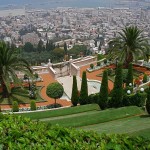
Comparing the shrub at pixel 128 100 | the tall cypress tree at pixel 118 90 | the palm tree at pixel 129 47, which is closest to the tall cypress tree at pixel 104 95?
the tall cypress tree at pixel 118 90

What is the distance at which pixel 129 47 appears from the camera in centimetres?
2772

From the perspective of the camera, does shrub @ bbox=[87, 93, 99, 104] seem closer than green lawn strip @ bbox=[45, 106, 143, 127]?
No

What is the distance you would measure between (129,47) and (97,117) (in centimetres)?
1369

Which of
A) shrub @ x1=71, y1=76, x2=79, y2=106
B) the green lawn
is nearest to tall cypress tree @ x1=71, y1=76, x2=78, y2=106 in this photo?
shrub @ x1=71, y1=76, x2=79, y2=106

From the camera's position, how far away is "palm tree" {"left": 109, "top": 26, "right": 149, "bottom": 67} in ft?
90.1

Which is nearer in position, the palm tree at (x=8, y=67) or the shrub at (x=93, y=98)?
the shrub at (x=93, y=98)

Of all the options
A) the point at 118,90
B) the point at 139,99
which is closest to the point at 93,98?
the point at 118,90

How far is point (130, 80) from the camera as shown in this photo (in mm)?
21953

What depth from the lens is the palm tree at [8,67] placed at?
20969 mm

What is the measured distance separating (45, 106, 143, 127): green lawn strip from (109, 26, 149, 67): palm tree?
444 inches

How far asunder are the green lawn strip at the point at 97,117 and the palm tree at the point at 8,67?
23.5 ft

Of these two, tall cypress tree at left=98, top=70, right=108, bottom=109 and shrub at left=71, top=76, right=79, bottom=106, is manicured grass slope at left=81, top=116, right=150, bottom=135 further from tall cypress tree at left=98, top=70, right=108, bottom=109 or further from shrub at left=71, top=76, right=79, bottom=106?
shrub at left=71, top=76, right=79, bottom=106

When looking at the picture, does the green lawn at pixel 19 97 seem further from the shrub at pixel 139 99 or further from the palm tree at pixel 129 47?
the palm tree at pixel 129 47

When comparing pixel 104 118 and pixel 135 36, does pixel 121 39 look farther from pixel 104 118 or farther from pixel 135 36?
pixel 104 118
